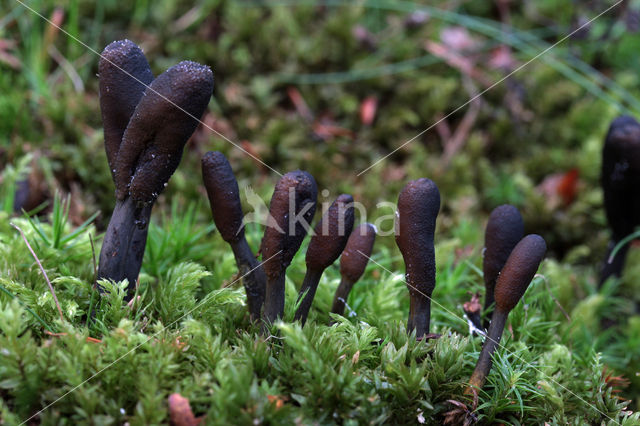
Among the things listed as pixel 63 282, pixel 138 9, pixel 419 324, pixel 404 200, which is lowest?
pixel 419 324

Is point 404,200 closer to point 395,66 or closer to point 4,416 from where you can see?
point 4,416

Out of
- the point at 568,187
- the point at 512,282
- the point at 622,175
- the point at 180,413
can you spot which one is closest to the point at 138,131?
the point at 180,413

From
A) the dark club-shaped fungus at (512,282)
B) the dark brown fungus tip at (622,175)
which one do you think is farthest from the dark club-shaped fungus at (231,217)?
the dark brown fungus tip at (622,175)

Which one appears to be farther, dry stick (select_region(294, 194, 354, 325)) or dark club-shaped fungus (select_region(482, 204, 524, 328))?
dark club-shaped fungus (select_region(482, 204, 524, 328))

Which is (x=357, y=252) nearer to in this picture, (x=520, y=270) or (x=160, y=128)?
(x=520, y=270)

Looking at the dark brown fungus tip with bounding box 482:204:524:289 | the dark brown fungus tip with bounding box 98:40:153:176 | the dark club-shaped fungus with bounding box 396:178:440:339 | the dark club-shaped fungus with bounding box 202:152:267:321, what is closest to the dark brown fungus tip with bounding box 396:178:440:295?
the dark club-shaped fungus with bounding box 396:178:440:339

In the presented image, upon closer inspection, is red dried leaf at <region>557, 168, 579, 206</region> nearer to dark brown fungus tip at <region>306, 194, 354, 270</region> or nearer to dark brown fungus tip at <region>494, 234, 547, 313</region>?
dark brown fungus tip at <region>494, 234, 547, 313</region>

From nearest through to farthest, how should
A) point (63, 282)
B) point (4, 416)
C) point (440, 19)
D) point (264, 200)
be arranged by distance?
point (4, 416)
point (63, 282)
point (264, 200)
point (440, 19)

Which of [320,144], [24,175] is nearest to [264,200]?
[320,144]
